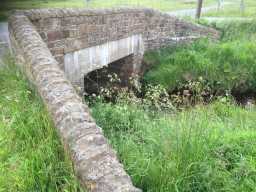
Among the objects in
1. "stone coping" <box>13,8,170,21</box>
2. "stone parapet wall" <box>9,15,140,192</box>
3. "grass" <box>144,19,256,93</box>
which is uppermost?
"stone coping" <box>13,8,170,21</box>

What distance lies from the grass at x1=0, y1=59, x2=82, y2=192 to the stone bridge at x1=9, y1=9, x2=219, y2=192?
19 centimetres

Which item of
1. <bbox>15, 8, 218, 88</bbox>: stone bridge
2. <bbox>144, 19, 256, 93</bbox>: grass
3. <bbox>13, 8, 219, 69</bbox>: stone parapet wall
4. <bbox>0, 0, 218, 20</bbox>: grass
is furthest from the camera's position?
<bbox>0, 0, 218, 20</bbox>: grass

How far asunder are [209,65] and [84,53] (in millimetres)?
5375

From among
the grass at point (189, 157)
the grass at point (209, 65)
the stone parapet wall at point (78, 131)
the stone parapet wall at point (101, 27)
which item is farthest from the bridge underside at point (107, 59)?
the grass at point (189, 157)

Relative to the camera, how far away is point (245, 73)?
12430 millimetres

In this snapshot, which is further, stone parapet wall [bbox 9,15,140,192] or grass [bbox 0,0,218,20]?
grass [bbox 0,0,218,20]

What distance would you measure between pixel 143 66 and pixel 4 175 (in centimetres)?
1008

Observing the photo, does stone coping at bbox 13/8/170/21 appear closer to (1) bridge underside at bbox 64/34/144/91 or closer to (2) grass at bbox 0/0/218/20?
(1) bridge underside at bbox 64/34/144/91

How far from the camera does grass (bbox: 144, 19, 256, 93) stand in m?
12.1

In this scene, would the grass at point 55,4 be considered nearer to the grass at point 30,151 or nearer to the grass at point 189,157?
the grass at point 30,151

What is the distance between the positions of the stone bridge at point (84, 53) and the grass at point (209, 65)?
1.76 feet

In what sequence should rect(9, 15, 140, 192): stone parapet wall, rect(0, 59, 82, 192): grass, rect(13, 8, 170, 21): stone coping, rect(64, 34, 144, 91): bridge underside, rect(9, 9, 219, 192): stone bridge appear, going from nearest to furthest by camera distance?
rect(9, 15, 140, 192): stone parapet wall < rect(9, 9, 219, 192): stone bridge < rect(0, 59, 82, 192): grass < rect(13, 8, 170, 21): stone coping < rect(64, 34, 144, 91): bridge underside

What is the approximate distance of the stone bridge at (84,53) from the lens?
97.3 inches

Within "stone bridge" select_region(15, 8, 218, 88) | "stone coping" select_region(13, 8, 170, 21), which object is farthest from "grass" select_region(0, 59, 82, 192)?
"stone bridge" select_region(15, 8, 218, 88)
